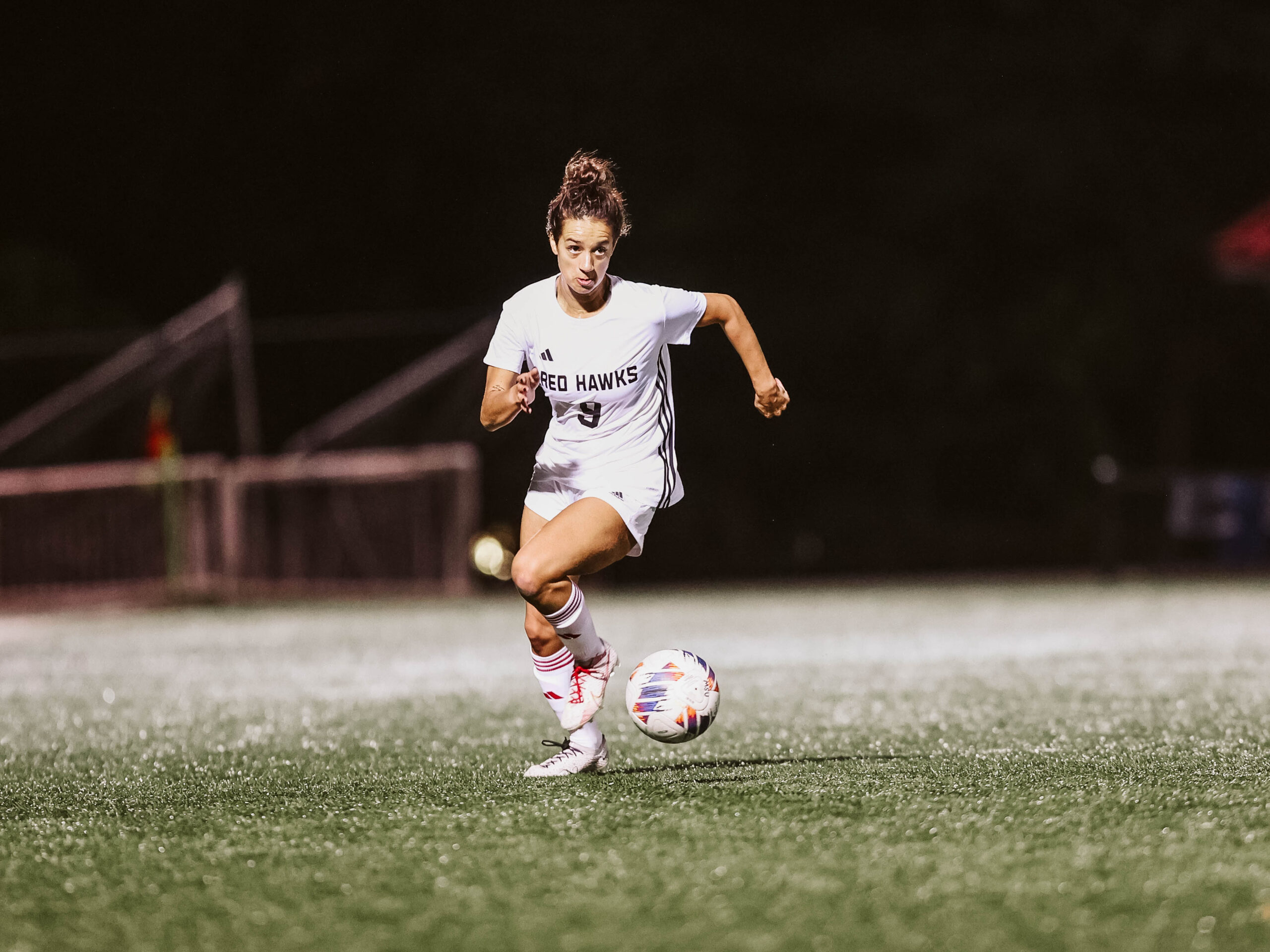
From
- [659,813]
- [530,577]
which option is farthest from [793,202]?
[659,813]

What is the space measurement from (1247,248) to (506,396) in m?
13.6

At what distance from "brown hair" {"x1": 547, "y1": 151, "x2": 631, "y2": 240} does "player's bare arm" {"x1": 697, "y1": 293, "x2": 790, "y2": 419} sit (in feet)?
1.26

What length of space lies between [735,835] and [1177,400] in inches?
1079

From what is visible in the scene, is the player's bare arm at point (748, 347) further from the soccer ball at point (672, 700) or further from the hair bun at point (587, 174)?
the soccer ball at point (672, 700)

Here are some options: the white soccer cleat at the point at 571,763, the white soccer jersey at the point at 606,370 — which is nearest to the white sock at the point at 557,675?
the white soccer cleat at the point at 571,763

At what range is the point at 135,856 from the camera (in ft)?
13.3

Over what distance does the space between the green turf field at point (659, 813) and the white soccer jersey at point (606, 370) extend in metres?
0.97

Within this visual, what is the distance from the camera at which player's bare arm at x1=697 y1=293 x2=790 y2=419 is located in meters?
5.30

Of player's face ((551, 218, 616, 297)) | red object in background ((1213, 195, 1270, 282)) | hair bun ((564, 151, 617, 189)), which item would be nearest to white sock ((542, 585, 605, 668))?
player's face ((551, 218, 616, 297))

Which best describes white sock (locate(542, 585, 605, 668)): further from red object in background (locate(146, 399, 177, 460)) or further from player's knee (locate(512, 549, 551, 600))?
red object in background (locate(146, 399, 177, 460))

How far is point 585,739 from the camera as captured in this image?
536 centimetres

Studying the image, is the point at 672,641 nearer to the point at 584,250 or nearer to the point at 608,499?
the point at 608,499

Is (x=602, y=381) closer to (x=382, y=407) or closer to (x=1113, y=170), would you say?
(x=382, y=407)

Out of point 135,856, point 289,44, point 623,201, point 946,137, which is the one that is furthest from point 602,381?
point 946,137
